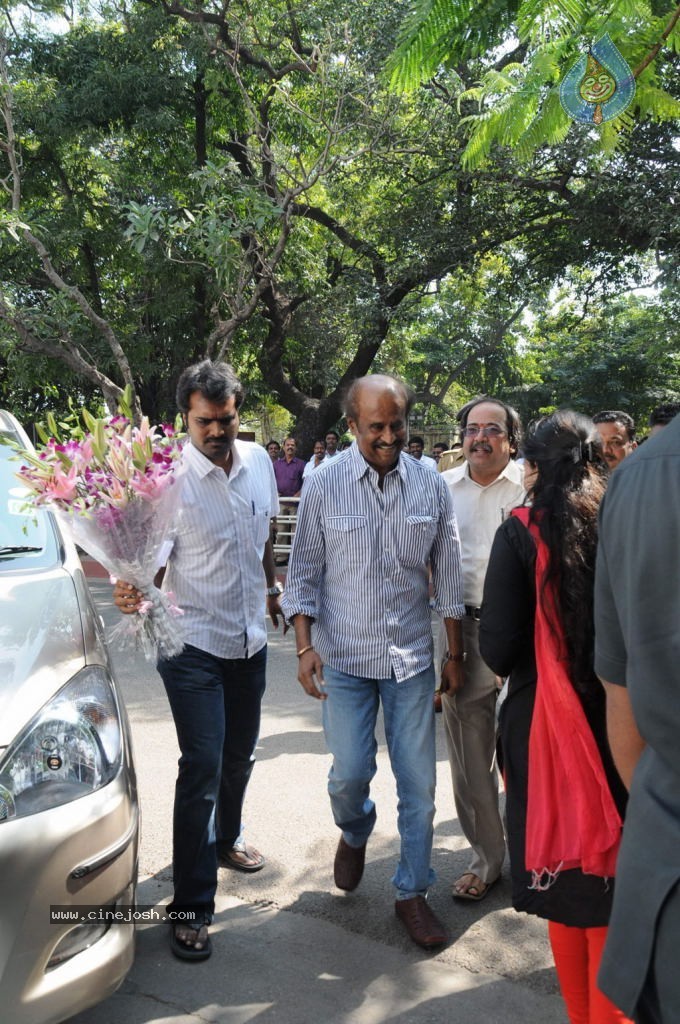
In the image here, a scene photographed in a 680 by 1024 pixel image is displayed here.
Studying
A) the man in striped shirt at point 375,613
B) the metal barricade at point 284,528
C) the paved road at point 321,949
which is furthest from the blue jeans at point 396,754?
the metal barricade at point 284,528

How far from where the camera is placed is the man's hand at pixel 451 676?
383cm

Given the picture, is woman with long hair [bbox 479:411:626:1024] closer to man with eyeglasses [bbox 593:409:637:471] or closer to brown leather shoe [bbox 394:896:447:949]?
brown leather shoe [bbox 394:896:447:949]

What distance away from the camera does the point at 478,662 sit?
3980mm

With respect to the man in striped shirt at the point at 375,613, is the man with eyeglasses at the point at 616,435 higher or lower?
higher

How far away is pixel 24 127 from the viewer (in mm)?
15688

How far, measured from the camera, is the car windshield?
343 cm

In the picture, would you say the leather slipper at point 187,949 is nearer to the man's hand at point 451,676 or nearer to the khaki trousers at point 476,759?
the khaki trousers at point 476,759

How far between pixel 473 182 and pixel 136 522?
41.9ft

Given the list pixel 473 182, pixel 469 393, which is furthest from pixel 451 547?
pixel 469 393

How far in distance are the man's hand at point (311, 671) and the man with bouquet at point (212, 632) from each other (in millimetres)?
250

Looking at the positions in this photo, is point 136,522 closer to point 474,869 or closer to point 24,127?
point 474,869

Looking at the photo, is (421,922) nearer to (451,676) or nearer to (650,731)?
(451,676)

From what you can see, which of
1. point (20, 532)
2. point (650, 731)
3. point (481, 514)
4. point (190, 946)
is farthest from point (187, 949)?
point (650, 731)

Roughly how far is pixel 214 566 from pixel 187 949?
140 centimetres
